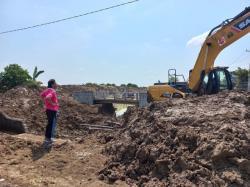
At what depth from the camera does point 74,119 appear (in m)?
19.7

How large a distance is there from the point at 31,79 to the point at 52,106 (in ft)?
121

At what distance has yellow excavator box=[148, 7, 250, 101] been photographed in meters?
14.5

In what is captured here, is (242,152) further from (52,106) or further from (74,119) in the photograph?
(74,119)

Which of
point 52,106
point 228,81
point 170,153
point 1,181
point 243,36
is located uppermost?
point 243,36

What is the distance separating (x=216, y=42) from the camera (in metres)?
15.0

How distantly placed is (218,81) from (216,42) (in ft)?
4.54

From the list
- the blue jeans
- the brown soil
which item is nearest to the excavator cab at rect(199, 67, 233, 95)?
the brown soil

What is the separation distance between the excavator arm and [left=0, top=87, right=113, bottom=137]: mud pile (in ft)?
15.0

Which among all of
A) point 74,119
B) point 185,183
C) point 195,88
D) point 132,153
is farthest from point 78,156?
point 74,119

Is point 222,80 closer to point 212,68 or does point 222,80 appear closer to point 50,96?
point 212,68

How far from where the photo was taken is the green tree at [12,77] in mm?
45031

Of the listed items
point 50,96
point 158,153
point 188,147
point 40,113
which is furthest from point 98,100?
point 188,147

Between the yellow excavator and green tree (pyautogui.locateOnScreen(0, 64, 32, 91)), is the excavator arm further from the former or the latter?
green tree (pyautogui.locateOnScreen(0, 64, 32, 91))

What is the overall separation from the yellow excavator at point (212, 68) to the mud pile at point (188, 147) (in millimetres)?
4739
